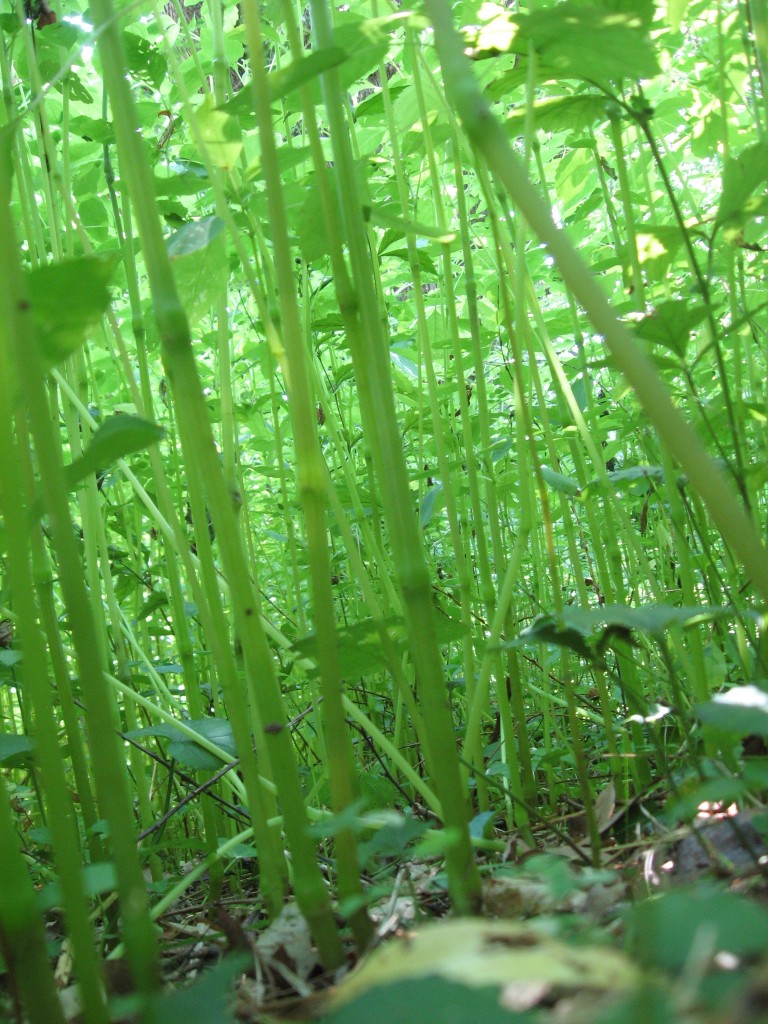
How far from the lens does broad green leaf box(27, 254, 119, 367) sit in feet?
1.48

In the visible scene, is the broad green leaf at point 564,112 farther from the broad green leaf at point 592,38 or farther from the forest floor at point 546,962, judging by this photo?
the forest floor at point 546,962

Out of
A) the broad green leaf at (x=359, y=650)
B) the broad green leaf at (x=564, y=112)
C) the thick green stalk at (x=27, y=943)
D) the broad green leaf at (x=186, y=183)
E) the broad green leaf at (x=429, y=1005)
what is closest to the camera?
the broad green leaf at (x=429, y=1005)

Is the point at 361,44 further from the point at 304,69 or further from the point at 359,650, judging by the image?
the point at 359,650

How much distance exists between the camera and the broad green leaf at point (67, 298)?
450 mm

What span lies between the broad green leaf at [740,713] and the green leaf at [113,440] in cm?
32

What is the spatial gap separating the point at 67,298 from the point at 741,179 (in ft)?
1.88

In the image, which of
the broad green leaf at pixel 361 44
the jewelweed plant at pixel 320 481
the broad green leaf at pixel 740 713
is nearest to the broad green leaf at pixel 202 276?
the jewelweed plant at pixel 320 481

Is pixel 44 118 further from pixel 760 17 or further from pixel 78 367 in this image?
pixel 760 17

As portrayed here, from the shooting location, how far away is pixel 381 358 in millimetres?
526

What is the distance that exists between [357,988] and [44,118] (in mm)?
890

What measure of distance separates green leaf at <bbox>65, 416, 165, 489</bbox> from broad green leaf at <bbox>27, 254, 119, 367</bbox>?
61mm

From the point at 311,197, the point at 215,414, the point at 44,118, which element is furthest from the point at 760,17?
the point at 215,414

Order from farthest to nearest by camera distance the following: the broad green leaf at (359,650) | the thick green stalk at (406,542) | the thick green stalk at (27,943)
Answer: the broad green leaf at (359,650) < the thick green stalk at (406,542) < the thick green stalk at (27,943)

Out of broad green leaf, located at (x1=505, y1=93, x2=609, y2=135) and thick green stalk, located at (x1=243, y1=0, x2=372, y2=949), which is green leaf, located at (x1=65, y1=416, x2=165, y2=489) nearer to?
thick green stalk, located at (x1=243, y1=0, x2=372, y2=949)
